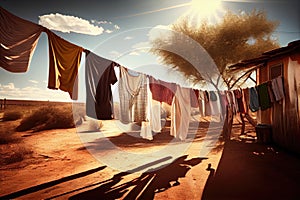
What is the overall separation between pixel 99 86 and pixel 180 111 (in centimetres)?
446

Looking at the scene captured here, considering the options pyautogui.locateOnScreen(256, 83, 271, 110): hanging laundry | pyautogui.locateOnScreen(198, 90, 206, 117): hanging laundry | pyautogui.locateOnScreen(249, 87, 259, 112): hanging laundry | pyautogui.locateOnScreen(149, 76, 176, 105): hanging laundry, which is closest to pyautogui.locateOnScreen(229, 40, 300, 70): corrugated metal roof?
pyautogui.locateOnScreen(256, 83, 271, 110): hanging laundry

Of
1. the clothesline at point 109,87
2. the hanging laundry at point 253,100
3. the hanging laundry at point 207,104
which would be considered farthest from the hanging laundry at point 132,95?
the hanging laundry at point 253,100

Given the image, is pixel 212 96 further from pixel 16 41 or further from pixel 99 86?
pixel 16 41

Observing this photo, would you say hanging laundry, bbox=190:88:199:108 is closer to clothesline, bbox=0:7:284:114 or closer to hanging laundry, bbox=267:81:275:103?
hanging laundry, bbox=267:81:275:103

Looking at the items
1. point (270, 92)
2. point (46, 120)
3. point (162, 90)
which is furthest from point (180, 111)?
point (46, 120)

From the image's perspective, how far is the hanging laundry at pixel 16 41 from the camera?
314cm

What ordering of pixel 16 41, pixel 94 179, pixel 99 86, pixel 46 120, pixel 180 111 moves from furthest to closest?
1. pixel 46 120
2. pixel 180 111
3. pixel 99 86
4. pixel 94 179
5. pixel 16 41

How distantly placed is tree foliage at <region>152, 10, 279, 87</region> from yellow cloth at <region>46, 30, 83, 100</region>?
47.9 feet

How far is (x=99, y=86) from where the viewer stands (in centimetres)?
528

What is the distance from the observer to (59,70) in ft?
13.5

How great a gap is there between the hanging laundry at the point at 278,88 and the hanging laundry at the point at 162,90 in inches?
154

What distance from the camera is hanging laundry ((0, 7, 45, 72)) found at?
3137mm

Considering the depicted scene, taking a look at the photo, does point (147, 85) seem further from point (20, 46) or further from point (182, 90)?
point (20, 46)

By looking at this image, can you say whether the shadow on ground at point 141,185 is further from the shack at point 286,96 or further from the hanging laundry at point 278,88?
the hanging laundry at point 278,88
